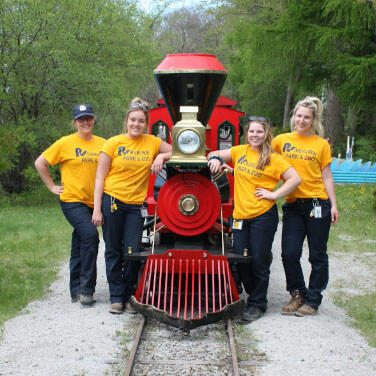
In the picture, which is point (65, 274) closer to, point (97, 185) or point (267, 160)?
point (97, 185)

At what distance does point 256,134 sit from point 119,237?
168 centimetres

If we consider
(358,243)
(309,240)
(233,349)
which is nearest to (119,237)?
(233,349)

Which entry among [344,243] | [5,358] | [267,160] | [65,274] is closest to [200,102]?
[267,160]

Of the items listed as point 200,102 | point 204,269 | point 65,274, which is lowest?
point 65,274

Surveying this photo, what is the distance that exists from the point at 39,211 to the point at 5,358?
10.4m

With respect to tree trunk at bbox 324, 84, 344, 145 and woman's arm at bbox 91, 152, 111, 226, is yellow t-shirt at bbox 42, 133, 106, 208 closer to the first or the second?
woman's arm at bbox 91, 152, 111, 226

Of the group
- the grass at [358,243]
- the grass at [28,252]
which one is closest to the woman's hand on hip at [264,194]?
the grass at [358,243]

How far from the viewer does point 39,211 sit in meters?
14.1

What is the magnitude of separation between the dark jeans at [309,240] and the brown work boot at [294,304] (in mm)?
104

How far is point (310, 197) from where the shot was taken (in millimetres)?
4918

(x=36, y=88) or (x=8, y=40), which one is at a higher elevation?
(x=8, y=40)

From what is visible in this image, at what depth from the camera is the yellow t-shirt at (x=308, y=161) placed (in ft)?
16.1

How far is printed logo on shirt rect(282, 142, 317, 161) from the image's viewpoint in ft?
16.1

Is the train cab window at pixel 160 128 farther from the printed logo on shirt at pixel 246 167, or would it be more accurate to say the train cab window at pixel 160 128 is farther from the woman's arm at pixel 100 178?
the printed logo on shirt at pixel 246 167
